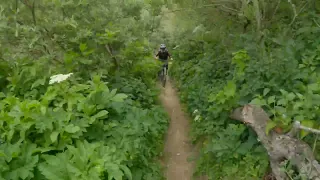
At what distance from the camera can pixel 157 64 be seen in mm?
10141

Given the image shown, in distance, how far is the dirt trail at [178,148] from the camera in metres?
6.62

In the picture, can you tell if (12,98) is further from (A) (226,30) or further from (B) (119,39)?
(A) (226,30)

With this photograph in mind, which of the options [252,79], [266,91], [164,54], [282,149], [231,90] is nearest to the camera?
[282,149]

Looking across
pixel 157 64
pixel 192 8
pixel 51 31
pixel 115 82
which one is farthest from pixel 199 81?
pixel 51 31

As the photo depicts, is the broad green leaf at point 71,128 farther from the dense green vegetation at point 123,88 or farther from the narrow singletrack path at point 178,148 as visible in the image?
the narrow singletrack path at point 178,148

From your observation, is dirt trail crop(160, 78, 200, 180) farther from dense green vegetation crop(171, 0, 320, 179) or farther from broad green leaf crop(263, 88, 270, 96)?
broad green leaf crop(263, 88, 270, 96)

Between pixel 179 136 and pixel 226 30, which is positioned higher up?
pixel 226 30

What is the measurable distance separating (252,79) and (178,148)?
2.54 metres

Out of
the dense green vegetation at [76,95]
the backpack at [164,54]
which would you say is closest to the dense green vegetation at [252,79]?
the dense green vegetation at [76,95]

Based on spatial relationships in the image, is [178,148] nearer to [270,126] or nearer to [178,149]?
[178,149]

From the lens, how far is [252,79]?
628cm

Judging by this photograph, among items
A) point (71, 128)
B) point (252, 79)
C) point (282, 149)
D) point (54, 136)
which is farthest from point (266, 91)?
point (54, 136)

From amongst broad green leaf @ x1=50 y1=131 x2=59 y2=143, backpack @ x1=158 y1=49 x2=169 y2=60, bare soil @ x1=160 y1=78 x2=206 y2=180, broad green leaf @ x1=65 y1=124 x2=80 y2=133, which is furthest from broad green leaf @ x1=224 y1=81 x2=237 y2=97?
backpack @ x1=158 y1=49 x2=169 y2=60

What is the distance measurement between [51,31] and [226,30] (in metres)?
5.86
